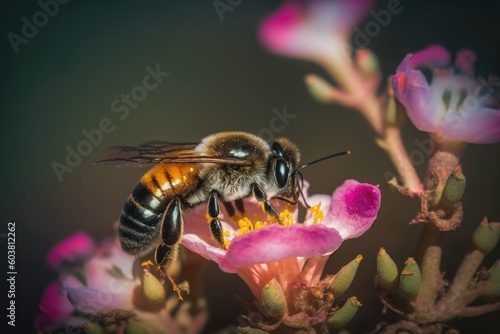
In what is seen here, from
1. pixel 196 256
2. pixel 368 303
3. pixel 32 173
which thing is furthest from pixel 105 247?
pixel 32 173

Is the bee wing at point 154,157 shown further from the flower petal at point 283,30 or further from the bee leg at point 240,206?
the flower petal at point 283,30

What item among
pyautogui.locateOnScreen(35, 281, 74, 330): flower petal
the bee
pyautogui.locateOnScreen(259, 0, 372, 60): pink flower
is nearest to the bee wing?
the bee

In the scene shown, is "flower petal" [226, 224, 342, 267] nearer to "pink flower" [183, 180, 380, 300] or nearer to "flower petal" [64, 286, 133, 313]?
"pink flower" [183, 180, 380, 300]

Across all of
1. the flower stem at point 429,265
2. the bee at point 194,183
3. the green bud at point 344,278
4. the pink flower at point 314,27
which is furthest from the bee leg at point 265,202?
the pink flower at point 314,27

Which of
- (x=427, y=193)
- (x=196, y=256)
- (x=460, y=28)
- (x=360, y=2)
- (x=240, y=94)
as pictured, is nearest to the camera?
(x=427, y=193)

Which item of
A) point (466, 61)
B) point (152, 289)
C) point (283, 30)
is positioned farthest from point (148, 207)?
point (283, 30)

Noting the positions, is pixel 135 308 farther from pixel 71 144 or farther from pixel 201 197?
pixel 71 144

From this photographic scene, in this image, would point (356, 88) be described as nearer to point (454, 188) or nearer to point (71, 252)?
point (454, 188)
